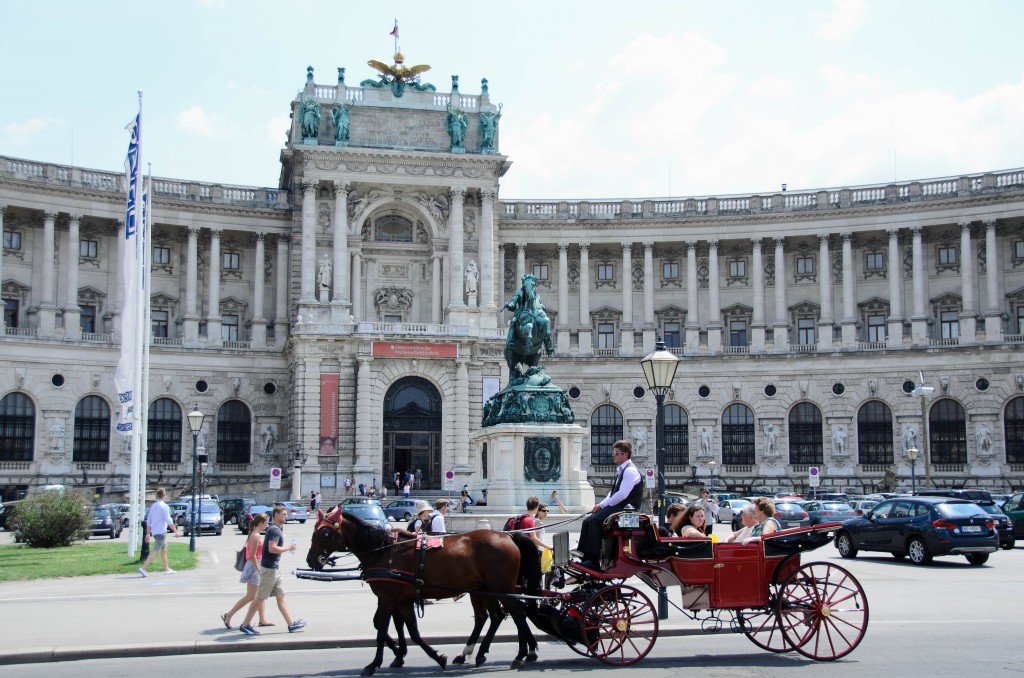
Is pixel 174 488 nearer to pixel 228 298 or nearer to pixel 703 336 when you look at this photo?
pixel 228 298

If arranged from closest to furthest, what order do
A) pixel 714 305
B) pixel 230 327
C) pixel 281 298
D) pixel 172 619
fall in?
pixel 172 619, pixel 281 298, pixel 230 327, pixel 714 305

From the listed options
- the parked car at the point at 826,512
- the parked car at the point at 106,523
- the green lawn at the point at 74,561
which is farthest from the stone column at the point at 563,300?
the green lawn at the point at 74,561

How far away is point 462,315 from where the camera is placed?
66.6m

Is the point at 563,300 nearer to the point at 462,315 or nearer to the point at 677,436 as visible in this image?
the point at 462,315

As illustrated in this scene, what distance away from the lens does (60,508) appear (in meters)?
35.4

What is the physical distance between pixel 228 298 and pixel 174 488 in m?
12.8

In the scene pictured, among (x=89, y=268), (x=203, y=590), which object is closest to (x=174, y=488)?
(x=89, y=268)

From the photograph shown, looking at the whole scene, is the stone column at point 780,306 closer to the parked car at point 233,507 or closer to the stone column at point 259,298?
the stone column at point 259,298

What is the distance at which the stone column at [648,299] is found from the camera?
238 feet

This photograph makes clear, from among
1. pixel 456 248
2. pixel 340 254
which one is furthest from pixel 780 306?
pixel 340 254

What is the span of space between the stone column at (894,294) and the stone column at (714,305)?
10199 millimetres

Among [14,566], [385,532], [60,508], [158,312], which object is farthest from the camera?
[158,312]

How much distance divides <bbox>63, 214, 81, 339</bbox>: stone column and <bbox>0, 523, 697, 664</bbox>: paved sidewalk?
41544 millimetres

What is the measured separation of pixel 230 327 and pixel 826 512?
42379 millimetres
